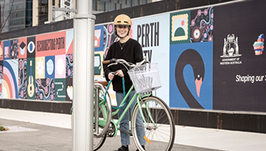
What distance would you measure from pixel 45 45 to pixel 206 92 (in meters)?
7.46

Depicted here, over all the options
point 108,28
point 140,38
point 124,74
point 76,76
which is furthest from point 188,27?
point 76,76

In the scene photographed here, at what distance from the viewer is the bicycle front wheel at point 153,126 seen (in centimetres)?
437

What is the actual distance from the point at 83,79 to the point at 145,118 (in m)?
1.23

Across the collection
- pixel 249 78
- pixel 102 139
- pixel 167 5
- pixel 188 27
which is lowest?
pixel 102 139

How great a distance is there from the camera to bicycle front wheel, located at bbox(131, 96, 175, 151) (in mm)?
4371

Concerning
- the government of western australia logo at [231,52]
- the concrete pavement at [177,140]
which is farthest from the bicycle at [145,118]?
the government of western australia logo at [231,52]

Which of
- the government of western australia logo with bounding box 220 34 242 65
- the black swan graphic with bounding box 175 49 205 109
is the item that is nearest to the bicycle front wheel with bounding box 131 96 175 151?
the government of western australia logo with bounding box 220 34 242 65

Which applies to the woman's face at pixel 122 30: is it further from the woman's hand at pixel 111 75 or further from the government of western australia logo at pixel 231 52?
the government of western australia logo at pixel 231 52

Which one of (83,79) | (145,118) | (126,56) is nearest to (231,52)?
(126,56)

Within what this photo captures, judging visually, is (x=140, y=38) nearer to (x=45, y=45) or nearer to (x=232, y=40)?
(x=232, y=40)

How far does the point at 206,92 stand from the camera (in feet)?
28.5

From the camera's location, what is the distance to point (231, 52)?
27.2 feet

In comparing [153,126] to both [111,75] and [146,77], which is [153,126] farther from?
[111,75]

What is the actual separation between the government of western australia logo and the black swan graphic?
2.11 feet
